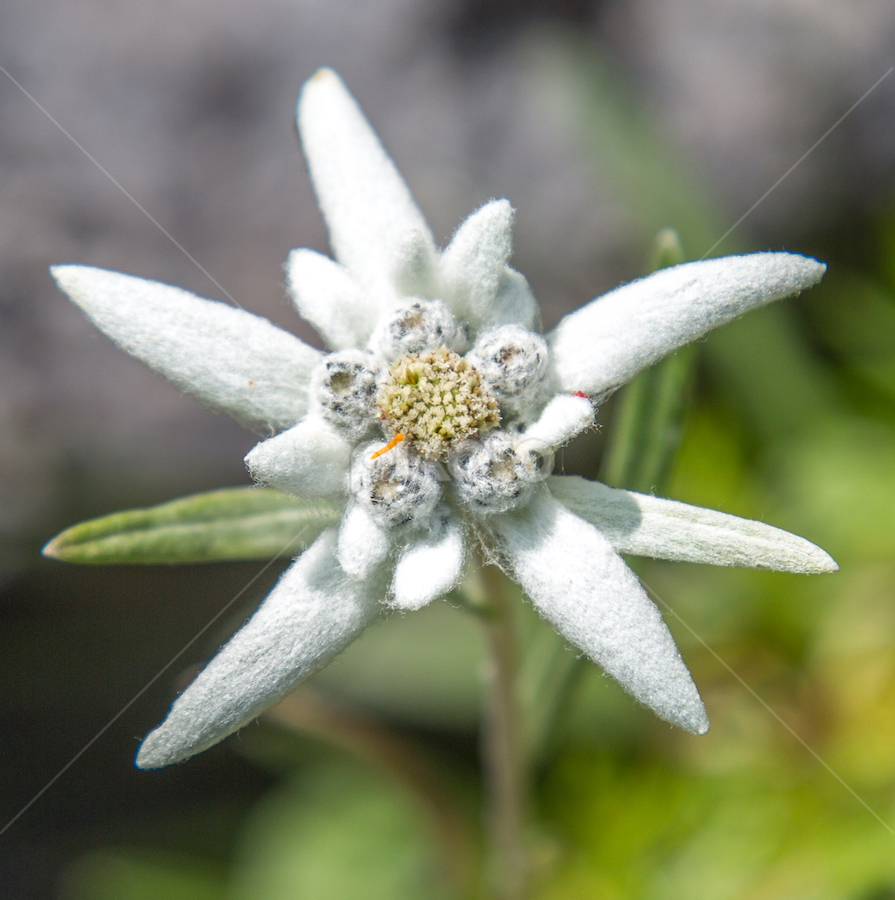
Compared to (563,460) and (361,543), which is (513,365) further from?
(563,460)

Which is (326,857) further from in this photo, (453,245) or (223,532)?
(453,245)

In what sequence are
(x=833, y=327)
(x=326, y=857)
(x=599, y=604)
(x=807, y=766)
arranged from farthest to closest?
(x=833, y=327) → (x=326, y=857) → (x=807, y=766) → (x=599, y=604)

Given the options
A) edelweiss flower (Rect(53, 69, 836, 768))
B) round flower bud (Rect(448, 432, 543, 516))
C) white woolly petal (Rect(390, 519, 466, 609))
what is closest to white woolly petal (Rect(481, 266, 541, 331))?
edelweiss flower (Rect(53, 69, 836, 768))

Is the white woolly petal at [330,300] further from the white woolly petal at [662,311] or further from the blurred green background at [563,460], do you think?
the blurred green background at [563,460]

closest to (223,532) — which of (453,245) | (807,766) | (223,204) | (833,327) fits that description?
(453,245)

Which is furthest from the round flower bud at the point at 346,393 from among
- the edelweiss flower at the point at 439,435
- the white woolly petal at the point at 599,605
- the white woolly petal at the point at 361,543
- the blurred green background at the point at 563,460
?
the blurred green background at the point at 563,460

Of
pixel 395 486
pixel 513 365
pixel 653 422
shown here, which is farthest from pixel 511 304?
pixel 653 422

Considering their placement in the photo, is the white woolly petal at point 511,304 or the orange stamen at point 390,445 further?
→ the white woolly petal at point 511,304
